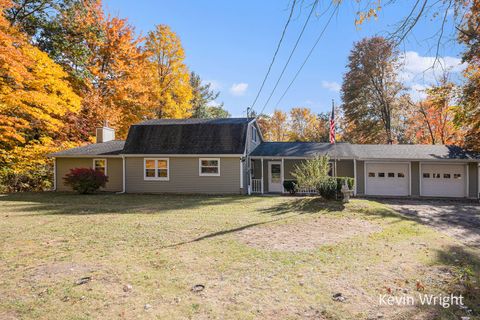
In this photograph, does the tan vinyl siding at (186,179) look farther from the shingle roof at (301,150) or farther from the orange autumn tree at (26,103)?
the orange autumn tree at (26,103)

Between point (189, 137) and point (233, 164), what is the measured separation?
11.5ft

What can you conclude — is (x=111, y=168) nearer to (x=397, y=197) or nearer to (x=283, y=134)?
(x=397, y=197)

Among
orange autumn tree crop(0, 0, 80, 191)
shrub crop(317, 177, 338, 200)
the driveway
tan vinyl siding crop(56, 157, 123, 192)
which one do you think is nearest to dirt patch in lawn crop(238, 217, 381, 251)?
the driveway

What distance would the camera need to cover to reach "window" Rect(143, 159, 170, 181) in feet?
62.0

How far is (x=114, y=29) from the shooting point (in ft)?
83.3

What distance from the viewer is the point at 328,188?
13734 millimetres

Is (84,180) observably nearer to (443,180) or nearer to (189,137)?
(189,137)

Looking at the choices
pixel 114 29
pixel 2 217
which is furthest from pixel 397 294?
pixel 114 29

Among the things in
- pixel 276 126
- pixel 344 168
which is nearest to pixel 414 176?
pixel 344 168

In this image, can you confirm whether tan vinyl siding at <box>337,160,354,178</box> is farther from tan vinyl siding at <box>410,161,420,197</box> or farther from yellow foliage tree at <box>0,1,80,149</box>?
yellow foliage tree at <box>0,1,80,149</box>

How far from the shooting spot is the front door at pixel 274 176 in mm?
20188

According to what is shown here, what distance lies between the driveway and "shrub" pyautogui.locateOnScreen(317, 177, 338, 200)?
9.69 feet

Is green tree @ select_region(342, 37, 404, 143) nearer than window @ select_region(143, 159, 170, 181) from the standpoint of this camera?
No

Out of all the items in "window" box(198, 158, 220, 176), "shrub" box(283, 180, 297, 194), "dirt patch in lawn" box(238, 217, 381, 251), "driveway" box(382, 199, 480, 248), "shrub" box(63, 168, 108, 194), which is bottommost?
"driveway" box(382, 199, 480, 248)
